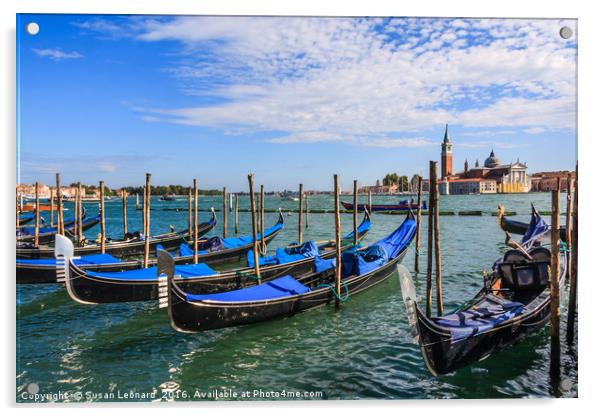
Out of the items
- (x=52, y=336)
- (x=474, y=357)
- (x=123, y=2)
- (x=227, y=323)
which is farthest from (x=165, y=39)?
(x=474, y=357)

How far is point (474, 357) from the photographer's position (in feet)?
14.2

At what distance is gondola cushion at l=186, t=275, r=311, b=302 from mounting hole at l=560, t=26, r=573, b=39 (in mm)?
Answer: 4155

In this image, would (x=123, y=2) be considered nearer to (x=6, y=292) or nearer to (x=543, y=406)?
(x=6, y=292)

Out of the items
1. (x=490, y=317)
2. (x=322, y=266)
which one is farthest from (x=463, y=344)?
(x=322, y=266)

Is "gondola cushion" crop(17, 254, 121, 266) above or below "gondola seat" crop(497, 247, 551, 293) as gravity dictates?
Answer: below

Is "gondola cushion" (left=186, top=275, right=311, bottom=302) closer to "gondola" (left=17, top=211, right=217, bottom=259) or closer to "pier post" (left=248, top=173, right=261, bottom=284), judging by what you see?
"pier post" (left=248, top=173, right=261, bottom=284)

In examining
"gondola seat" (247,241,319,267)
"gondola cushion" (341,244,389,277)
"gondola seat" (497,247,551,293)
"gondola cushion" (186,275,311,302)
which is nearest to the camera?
"gondola cushion" (186,275,311,302)

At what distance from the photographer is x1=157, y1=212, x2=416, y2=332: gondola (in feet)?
16.1

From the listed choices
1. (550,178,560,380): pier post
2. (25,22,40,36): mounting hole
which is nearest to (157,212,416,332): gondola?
(25,22,40,36): mounting hole

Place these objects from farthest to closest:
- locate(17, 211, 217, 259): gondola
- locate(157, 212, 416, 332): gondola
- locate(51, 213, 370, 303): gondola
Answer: locate(17, 211, 217, 259): gondola, locate(51, 213, 370, 303): gondola, locate(157, 212, 416, 332): gondola

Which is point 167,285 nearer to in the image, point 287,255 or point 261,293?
point 261,293

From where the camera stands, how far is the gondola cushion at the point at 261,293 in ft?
17.5

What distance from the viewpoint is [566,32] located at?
13.4 feet

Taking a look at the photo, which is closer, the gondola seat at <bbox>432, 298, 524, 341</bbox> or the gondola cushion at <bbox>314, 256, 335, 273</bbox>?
the gondola seat at <bbox>432, 298, 524, 341</bbox>
